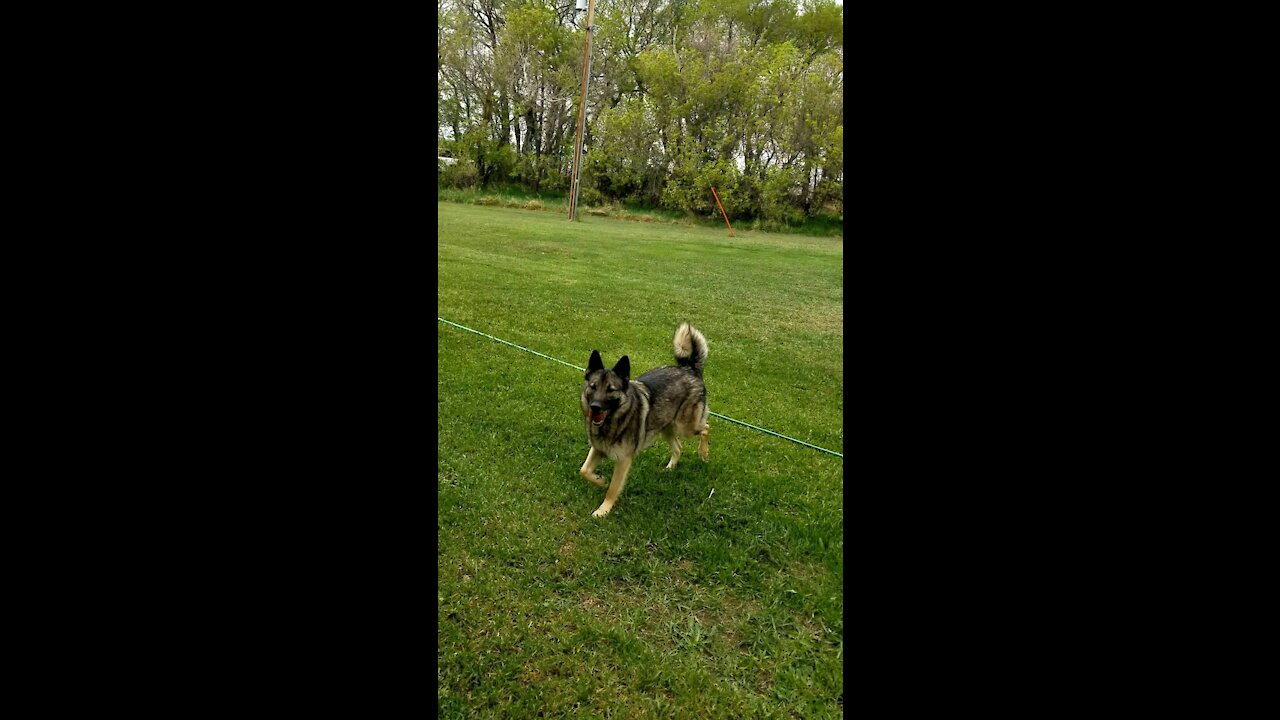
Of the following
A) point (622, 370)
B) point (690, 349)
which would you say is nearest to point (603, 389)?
point (622, 370)

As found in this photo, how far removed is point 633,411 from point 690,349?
2.74 ft

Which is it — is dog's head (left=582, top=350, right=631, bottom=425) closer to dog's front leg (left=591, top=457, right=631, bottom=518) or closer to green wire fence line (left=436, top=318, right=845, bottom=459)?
dog's front leg (left=591, top=457, right=631, bottom=518)

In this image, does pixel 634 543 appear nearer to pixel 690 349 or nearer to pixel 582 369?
pixel 690 349

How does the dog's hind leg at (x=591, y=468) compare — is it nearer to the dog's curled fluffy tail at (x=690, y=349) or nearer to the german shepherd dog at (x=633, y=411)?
the german shepherd dog at (x=633, y=411)

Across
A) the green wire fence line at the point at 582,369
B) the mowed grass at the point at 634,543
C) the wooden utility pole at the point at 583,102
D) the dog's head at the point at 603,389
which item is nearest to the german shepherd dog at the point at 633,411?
the dog's head at the point at 603,389

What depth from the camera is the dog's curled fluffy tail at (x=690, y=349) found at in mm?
3873

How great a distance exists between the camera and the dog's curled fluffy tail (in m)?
3.87

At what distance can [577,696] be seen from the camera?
1986mm

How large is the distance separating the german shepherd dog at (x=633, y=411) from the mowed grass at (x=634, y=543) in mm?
170

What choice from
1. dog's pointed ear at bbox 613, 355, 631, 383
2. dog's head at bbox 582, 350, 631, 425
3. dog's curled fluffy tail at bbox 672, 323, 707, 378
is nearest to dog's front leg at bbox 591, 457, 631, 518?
dog's head at bbox 582, 350, 631, 425

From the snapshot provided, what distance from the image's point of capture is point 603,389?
3.09 m

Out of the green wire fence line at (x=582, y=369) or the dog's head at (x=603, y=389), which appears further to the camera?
the green wire fence line at (x=582, y=369)
